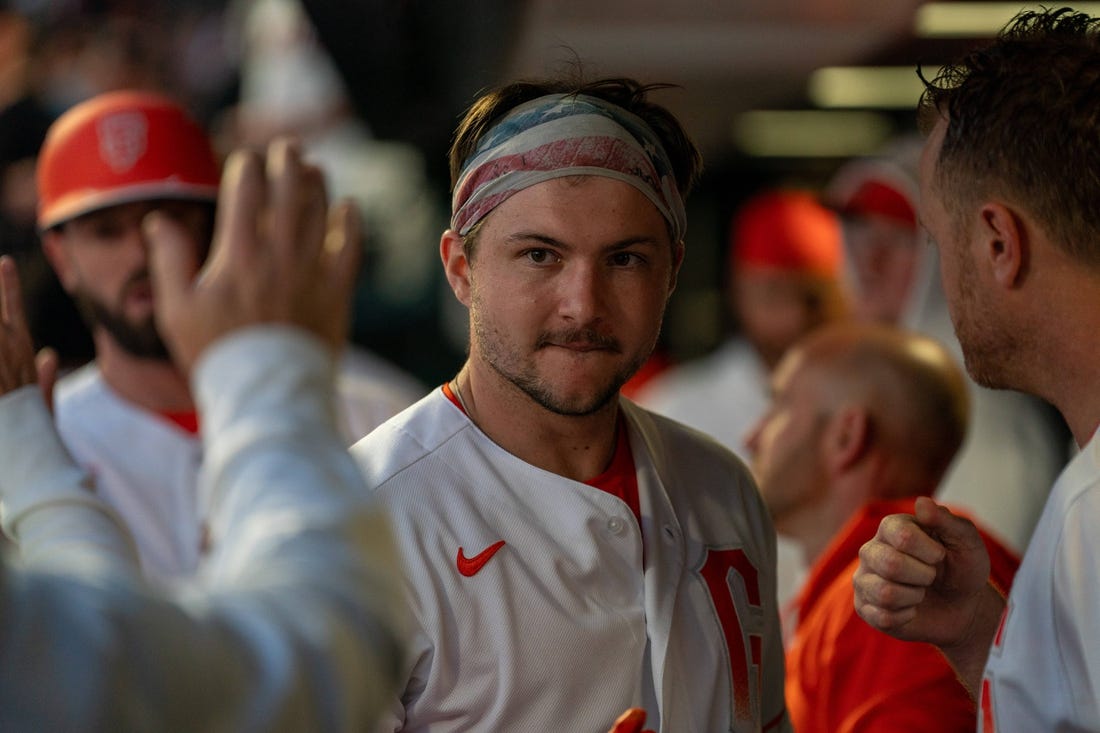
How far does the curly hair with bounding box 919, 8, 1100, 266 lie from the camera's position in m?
1.67

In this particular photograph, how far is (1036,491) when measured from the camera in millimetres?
3979

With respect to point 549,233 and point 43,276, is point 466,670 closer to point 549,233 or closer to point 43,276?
point 549,233

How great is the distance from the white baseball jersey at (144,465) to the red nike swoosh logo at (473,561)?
112 centimetres

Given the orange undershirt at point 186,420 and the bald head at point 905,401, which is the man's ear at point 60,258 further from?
the bald head at point 905,401

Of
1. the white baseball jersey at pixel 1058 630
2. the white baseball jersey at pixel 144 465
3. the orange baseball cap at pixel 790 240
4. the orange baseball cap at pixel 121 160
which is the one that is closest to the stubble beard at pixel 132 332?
the white baseball jersey at pixel 144 465

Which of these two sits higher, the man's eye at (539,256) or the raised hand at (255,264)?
the raised hand at (255,264)

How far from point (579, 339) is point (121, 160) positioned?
172 centimetres

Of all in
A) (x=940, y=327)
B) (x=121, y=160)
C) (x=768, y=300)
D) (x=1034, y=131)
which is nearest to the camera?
(x=1034, y=131)

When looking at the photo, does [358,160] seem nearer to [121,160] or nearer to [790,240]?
[790,240]

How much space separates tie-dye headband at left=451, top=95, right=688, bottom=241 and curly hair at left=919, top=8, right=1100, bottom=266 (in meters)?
0.41

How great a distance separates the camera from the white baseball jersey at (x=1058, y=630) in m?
1.54

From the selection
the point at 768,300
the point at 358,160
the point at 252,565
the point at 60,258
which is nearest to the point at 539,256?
the point at 252,565

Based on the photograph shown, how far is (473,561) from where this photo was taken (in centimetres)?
180

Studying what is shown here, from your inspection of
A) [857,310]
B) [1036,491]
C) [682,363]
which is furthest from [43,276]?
[682,363]
